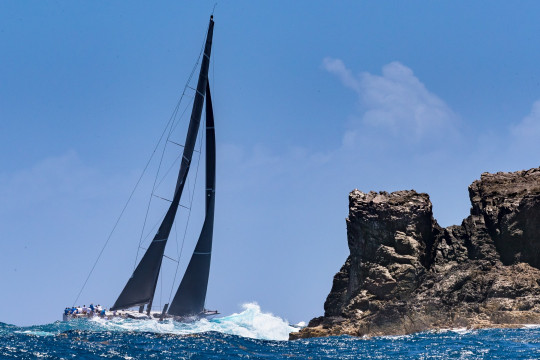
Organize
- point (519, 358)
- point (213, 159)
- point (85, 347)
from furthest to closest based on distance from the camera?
point (213, 159), point (85, 347), point (519, 358)

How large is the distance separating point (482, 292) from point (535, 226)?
6.53 m

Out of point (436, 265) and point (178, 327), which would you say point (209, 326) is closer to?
point (178, 327)

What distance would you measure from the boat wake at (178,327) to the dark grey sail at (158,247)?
85.0 inches

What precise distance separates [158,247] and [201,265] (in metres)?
3.51

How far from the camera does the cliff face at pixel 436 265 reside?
43.8 m

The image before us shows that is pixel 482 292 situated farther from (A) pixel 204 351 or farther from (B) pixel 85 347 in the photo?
(B) pixel 85 347

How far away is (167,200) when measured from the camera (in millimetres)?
47844

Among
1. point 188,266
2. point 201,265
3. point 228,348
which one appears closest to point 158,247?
point 188,266

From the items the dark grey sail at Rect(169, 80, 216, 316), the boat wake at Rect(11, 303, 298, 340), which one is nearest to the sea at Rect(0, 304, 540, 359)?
the boat wake at Rect(11, 303, 298, 340)

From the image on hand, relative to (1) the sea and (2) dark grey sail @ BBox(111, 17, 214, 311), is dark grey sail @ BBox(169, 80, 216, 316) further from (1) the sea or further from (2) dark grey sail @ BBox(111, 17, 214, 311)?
(1) the sea

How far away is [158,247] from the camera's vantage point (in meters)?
47.9

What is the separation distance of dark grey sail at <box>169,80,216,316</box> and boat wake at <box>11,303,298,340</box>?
1.26 meters

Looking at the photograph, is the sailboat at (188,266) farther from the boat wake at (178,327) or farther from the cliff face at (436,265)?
the cliff face at (436,265)

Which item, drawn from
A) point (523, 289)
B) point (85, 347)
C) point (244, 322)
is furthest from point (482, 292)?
point (85, 347)
